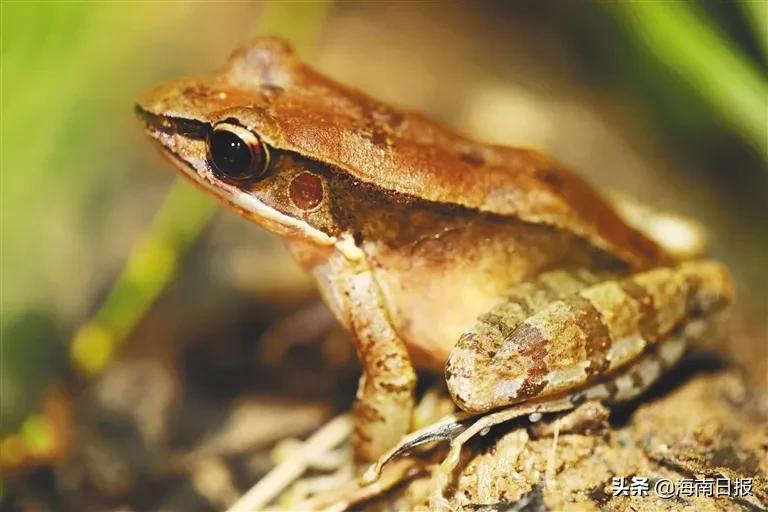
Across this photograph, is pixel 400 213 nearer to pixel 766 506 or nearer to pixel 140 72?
pixel 766 506

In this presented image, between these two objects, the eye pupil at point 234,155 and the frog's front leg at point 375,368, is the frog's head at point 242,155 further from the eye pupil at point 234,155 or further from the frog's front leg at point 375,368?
the frog's front leg at point 375,368

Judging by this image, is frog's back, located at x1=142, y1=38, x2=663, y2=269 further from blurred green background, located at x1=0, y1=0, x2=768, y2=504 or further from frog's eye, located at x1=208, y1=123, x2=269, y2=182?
blurred green background, located at x1=0, y1=0, x2=768, y2=504

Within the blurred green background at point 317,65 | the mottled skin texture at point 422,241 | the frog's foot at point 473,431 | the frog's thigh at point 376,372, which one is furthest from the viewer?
the blurred green background at point 317,65

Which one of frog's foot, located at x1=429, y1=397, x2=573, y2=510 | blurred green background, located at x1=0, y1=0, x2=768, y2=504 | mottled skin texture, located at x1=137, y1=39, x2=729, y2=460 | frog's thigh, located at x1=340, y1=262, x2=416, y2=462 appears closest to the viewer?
frog's foot, located at x1=429, y1=397, x2=573, y2=510

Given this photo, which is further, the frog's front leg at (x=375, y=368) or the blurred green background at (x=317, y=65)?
the blurred green background at (x=317, y=65)

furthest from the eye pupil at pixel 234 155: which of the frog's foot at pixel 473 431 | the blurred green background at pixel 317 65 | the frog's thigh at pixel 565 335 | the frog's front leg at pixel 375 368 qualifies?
the blurred green background at pixel 317 65

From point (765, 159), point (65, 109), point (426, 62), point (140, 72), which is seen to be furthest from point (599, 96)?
point (65, 109)

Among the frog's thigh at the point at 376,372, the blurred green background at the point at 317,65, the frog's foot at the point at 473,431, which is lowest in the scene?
the frog's foot at the point at 473,431

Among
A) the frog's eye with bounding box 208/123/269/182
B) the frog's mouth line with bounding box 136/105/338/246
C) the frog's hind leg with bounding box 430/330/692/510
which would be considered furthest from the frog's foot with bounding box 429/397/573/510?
the frog's eye with bounding box 208/123/269/182
